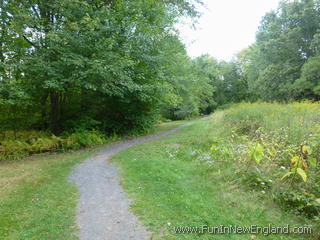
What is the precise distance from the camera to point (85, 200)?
3666 mm

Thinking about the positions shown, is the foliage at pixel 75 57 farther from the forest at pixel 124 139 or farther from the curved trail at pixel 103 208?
the curved trail at pixel 103 208

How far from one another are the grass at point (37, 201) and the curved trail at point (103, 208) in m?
0.17

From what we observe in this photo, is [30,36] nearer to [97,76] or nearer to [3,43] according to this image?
[3,43]

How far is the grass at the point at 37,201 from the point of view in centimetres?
276

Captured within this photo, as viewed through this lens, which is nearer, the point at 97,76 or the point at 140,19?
the point at 97,76

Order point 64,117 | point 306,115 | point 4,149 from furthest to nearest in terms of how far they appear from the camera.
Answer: point 64,117, point 4,149, point 306,115

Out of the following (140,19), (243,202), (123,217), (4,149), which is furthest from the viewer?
(140,19)

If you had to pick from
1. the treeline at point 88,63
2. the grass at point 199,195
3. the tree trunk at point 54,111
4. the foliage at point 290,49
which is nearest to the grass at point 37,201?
the grass at point 199,195

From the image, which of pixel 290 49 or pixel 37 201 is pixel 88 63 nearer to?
pixel 37 201

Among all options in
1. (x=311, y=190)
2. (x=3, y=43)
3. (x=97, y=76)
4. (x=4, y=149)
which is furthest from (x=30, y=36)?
(x=311, y=190)

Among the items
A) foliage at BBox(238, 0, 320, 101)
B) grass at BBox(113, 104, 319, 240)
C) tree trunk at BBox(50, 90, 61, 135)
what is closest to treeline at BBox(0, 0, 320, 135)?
tree trunk at BBox(50, 90, 61, 135)

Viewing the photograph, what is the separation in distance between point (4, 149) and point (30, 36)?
14.7ft

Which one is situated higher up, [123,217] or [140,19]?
[140,19]

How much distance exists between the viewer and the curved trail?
8.76 ft
